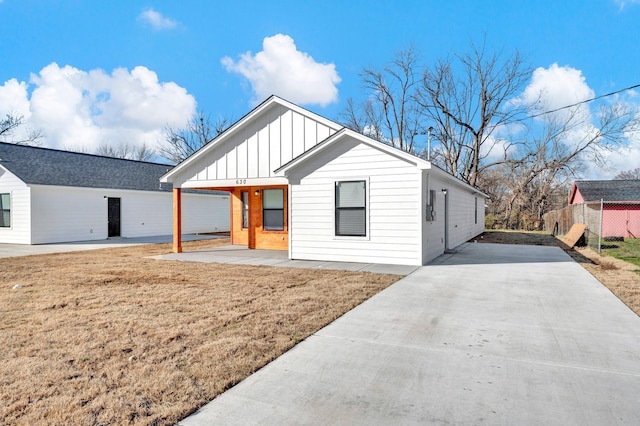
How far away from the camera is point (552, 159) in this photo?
3088 cm

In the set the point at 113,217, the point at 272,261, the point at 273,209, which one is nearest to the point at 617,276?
the point at 272,261

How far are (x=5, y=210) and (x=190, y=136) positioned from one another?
2185 cm

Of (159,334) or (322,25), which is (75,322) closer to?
(159,334)

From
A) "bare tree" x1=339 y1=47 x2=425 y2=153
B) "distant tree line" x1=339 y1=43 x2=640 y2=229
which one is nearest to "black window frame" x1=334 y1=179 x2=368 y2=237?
"bare tree" x1=339 y1=47 x2=425 y2=153

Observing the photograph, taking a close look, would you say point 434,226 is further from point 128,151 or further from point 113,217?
point 128,151

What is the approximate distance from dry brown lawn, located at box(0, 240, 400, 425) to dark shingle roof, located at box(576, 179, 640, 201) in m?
20.6

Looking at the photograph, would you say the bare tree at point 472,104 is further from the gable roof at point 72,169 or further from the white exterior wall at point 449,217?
the gable roof at point 72,169

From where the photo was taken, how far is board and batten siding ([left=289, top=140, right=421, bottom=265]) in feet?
30.2

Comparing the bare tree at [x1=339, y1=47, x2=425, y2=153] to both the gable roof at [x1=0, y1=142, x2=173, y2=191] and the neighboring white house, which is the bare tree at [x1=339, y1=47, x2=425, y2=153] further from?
the gable roof at [x1=0, y1=142, x2=173, y2=191]

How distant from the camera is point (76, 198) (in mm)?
17359

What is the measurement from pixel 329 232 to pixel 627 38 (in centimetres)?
1544

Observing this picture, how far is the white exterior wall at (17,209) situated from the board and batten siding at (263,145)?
9.11 metres

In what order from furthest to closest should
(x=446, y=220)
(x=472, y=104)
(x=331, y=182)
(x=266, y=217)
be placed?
(x=472, y=104) < (x=266, y=217) < (x=446, y=220) < (x=331, y=182)

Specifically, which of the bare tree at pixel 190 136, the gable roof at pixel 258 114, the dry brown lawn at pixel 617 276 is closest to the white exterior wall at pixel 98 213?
the gable roof at pixel 258 114
